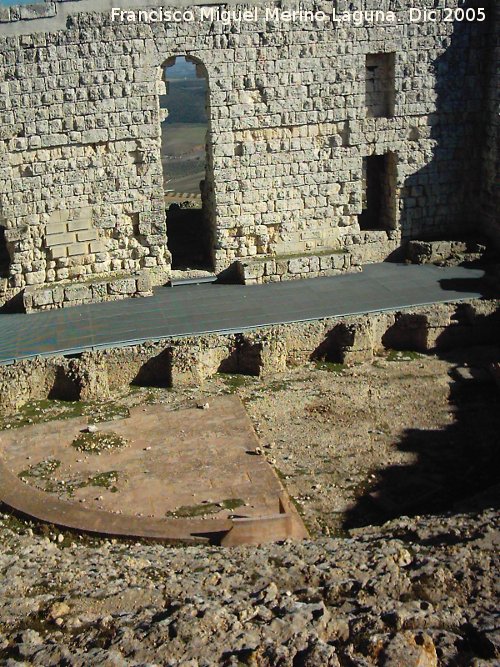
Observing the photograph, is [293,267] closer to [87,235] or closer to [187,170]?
[87,235]

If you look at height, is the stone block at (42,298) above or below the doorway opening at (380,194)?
below

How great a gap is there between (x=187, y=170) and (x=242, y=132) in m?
27.4

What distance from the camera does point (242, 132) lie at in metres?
15.5

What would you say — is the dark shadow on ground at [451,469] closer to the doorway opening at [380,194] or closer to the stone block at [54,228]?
the doorway opening at [380,194]

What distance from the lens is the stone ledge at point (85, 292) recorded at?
14914mm

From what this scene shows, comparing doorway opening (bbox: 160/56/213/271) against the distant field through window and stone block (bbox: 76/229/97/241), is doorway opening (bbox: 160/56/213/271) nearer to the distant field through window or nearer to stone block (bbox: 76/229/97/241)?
the distant field through window

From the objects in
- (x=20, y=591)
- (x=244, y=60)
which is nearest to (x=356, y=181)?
(x=244, y=60)

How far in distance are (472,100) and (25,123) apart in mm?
8210

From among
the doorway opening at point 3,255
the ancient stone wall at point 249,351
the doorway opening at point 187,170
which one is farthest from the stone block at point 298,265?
the doorway opening at point 3,255

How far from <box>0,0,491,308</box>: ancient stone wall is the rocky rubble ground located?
24.1 ft

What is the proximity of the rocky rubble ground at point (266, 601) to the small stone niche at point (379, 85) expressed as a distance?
966 cm

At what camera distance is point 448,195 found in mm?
17188

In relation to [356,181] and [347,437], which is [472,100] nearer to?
[356,181]

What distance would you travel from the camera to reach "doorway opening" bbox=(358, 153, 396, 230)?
1703 cm
